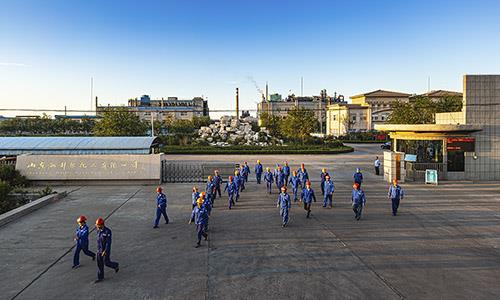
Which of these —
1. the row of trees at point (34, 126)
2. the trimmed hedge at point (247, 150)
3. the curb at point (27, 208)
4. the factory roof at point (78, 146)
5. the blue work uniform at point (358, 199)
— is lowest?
the curb at point (27, 208)

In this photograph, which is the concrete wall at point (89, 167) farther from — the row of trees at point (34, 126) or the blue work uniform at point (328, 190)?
the row of trees at point (34, 126)

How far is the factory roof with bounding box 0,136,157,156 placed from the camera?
2312 centimetres

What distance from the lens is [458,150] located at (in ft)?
72.3

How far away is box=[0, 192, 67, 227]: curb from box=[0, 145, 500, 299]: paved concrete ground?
36 centimetres

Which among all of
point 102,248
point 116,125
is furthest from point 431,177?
point 116,125

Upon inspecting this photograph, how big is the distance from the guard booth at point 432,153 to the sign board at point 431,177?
1444 millimetres

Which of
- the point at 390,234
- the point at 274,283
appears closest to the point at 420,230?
the point at 390,234

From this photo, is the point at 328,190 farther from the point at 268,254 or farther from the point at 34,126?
the point at 34,126

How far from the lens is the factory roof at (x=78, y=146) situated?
75.9ft

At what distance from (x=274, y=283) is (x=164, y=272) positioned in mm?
2850

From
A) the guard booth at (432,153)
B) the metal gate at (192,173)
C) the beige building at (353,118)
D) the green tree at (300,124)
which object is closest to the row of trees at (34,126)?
the green tree at (300,124)

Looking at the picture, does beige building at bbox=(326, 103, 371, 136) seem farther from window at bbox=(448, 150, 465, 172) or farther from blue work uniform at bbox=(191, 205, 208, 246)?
blue work uniform at bbox=(191, 205, 208, 246)

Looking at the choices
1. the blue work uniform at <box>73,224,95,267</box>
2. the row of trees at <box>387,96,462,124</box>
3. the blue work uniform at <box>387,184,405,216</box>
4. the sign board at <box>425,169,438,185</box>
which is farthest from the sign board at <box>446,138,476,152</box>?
the blue work uniform at <box>73,224,95,267</box>

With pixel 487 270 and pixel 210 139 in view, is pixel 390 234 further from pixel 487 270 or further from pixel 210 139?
pixel 210 139
